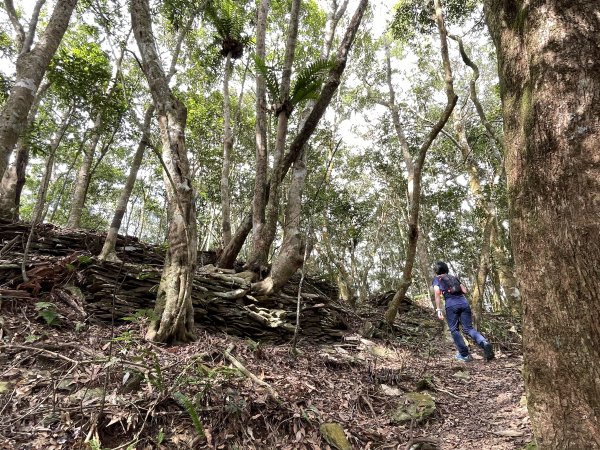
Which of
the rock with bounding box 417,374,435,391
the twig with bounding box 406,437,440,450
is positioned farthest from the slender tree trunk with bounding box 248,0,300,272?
the twig with bounding box 406,437,440,450

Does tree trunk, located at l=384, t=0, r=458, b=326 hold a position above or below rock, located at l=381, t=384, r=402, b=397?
above

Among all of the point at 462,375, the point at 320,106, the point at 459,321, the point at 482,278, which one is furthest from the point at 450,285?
the point at 320,106

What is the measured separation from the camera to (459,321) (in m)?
6.21

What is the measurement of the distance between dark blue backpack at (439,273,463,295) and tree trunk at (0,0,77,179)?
6.55 metres

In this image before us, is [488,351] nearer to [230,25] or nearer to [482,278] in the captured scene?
[482,278]

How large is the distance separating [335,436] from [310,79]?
186 inches

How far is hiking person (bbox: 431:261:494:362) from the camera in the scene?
5.89 meters

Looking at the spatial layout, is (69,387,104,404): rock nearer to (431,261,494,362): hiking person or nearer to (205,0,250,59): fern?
(431,261,494,362): hiking person

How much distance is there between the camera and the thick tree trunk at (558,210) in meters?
1.63

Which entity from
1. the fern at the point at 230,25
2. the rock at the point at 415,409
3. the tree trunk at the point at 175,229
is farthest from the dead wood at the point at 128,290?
the fern at the point at 230,25

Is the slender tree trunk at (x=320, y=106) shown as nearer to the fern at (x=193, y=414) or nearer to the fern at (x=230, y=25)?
the fern at (x=193, y=414)

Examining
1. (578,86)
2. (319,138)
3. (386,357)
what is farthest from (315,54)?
(578,86)

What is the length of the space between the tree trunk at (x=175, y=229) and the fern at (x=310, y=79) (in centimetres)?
208

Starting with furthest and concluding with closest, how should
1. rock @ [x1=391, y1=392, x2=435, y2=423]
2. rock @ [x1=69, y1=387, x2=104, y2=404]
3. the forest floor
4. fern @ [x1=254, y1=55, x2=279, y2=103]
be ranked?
fern @ [x1=254, y1=55, x2=279, y2=103]
rock @ [x1=391, y1=392, x2=435, y2=423]
rock @ [x1=69, y1=387, x2=104, y2=404]
the forest floor
